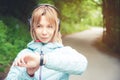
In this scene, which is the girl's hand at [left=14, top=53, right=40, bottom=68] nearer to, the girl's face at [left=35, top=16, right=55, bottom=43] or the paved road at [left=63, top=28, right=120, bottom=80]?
the girl's face at [left=35, top=16, right=55, bottom=43]

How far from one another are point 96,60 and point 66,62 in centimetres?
81

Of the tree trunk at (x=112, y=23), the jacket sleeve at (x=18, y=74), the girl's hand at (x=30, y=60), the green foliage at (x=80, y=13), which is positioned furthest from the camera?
the tree trunk at (x=112, y=23)

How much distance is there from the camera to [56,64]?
54 cm

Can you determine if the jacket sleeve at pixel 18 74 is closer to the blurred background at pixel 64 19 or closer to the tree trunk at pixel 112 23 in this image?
the blurred background at pixel 64 19

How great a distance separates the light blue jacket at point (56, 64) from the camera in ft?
1.80

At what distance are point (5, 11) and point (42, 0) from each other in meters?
0.25

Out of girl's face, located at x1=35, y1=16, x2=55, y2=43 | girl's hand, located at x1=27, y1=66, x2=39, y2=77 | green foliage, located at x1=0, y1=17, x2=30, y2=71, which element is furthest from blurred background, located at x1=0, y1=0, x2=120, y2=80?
girl's hand, located at x1=27, y1=66, x2=39, y2=77

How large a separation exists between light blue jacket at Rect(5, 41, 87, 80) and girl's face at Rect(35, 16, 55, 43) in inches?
0.6

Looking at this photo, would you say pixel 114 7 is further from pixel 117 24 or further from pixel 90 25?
pixel 90 25

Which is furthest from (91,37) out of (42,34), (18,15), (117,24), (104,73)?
(42,34)

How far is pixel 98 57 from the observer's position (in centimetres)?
140

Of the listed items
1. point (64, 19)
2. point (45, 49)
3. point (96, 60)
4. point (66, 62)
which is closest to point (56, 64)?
point (66, 62)

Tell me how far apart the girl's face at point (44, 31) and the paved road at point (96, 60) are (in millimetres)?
528

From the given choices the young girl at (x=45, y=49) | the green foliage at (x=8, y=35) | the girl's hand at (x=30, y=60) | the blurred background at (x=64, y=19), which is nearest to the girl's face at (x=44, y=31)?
the young girl at (x=45, y=49)
